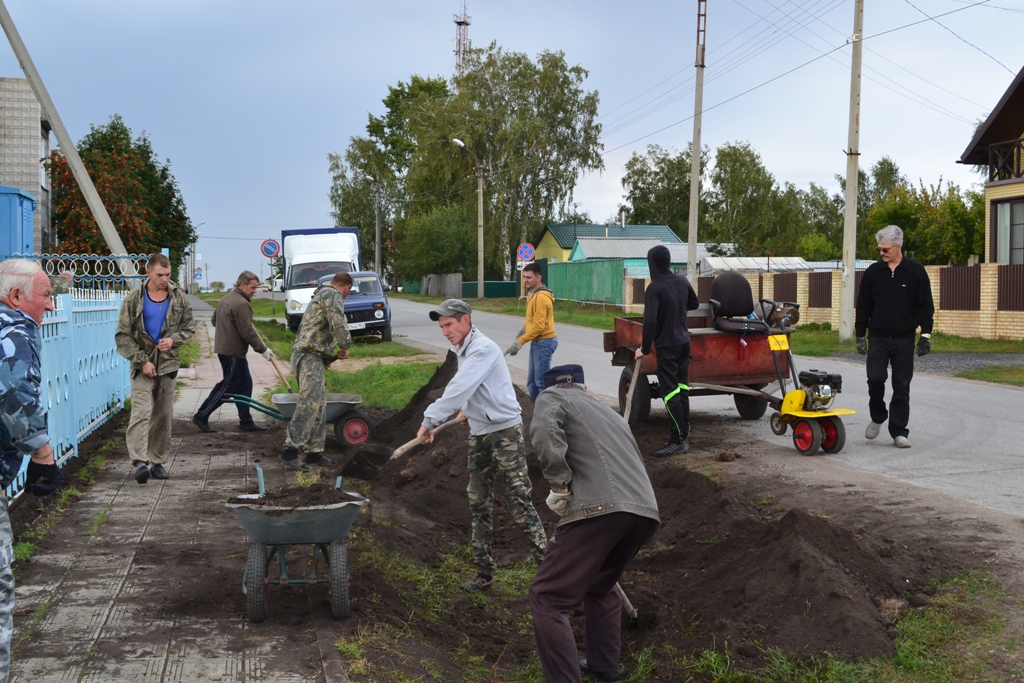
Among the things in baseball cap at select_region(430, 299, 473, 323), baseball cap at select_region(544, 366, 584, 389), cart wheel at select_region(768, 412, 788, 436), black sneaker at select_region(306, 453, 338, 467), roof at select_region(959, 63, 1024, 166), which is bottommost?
black sneaker at select_region(306, 453, 338, 467)

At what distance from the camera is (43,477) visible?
13.9 ft

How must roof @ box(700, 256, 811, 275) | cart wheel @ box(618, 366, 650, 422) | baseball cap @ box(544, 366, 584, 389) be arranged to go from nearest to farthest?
baseball cap @ box(544, 366, 584, 389) → cart wheel @ box(618, 366, 650, 422) → roof @ box(700, 256, 811, 275)

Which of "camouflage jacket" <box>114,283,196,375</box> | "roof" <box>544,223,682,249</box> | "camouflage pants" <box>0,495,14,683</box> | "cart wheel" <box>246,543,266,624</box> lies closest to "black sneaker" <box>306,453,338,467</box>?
"camouflage jacket" <box>114,283,196,375</box>

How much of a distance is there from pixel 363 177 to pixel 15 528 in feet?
246

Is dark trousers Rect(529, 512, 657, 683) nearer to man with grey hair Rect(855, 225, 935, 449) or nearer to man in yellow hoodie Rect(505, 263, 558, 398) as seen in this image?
man with grey hair Rect(855, 225, 935, 449)

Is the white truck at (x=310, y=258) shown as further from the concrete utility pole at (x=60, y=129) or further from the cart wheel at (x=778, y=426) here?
the cart wheel at (x=778, y=426)

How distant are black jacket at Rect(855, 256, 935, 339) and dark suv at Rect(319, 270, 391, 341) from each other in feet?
56.0

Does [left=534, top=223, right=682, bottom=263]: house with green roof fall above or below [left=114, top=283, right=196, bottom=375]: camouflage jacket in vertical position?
above

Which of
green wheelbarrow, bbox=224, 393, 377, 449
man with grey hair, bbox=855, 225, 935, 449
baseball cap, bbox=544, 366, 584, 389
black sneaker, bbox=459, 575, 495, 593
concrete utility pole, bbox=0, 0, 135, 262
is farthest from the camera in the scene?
concrete utility pole, bbox=0, 0, 135, 262

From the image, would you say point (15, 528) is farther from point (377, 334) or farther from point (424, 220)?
point (424, 220)

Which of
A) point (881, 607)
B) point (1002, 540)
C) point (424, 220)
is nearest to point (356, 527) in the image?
point (881, 607)

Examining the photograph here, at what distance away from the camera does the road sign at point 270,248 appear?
32.6 meters

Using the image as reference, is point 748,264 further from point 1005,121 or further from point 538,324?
point 538,324

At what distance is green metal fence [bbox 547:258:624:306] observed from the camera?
42.2 meters
